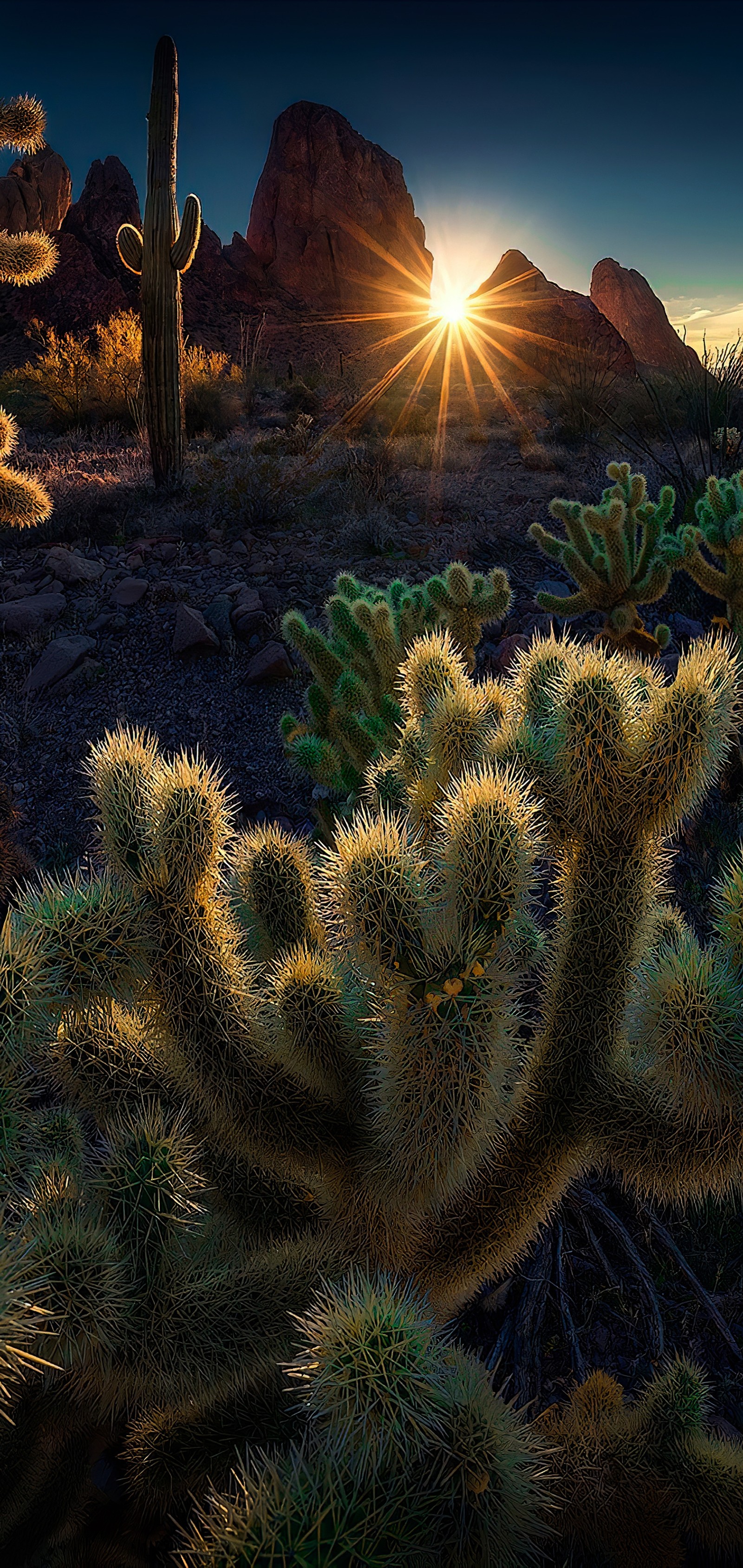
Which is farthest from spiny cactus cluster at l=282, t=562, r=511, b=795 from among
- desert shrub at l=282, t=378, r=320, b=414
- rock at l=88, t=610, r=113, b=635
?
desert shrub at l=282, t=378, r=320, b=414

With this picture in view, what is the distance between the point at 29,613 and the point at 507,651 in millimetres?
4021

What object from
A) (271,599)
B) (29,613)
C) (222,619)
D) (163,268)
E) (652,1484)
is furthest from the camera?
(163,268)

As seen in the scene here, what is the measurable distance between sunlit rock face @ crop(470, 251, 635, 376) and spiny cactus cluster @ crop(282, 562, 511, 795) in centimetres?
2746

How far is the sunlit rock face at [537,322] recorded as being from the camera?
31.0m

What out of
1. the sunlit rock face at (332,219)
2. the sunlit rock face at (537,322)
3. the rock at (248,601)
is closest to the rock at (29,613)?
the rock at (248,601)

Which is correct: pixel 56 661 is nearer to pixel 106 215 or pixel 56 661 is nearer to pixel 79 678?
pixel 79 678

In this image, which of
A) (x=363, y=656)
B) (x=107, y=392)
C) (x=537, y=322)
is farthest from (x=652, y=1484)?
(x=537, y=322)

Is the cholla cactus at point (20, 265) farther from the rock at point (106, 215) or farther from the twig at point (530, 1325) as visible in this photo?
the rock at point (106, 215)

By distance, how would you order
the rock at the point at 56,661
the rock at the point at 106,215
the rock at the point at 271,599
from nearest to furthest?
the rock at the point at 56,661, the rock at the point at 271,599, the rock at the point at 106,215

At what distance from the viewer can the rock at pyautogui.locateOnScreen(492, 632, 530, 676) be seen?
560 centimetres

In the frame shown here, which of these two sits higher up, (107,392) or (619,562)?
Result: (107,392)

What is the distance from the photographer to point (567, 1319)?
2.21 meters

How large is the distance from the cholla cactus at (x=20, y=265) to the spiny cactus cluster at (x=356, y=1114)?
9.09 ft

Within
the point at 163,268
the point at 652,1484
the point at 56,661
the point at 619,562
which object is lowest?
the point at 652,1484
